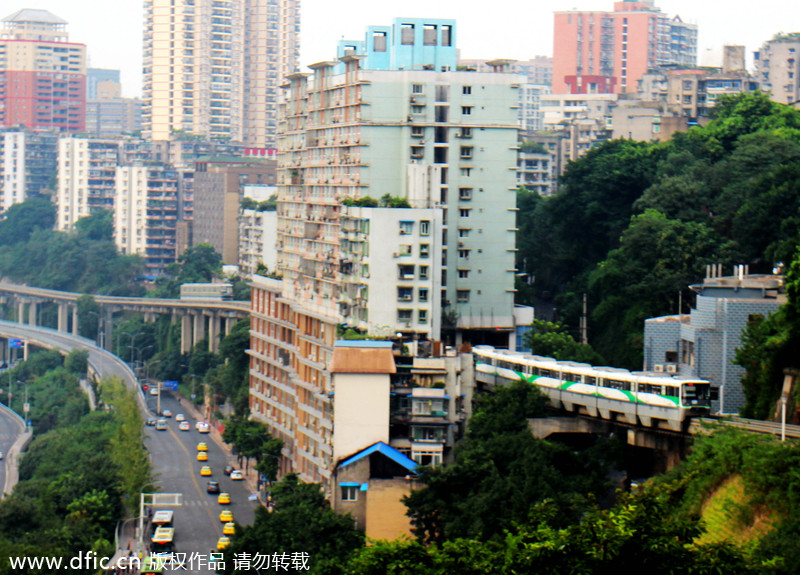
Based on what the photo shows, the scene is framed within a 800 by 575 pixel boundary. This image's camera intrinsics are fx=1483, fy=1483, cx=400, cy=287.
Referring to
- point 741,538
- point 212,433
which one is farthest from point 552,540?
point 212,433

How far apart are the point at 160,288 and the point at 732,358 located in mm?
85015

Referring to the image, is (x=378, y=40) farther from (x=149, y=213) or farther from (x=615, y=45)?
(x=615, y=45)

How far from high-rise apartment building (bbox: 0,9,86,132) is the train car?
77071 mm

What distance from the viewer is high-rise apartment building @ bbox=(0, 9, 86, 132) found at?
580 feet

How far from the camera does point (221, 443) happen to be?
253ft

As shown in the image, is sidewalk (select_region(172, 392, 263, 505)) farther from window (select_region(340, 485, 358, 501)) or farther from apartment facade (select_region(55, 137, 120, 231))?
apartment facade (select_region(55, 137, 120, 231))

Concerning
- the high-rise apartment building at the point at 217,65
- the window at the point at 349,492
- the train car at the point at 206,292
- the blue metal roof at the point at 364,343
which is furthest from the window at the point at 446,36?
the high-rise apartment building at the point at 217,65

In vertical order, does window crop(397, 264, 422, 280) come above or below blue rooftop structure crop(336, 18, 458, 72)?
below

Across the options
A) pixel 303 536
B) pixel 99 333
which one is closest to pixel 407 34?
pixel 303 536

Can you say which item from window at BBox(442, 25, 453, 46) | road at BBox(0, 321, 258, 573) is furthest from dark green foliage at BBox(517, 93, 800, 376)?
road at BBox(0, 321, 258, 573)

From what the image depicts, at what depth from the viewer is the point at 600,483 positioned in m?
41.8

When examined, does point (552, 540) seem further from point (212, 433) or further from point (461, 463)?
point (212, 433)

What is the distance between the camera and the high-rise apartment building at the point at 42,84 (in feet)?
580

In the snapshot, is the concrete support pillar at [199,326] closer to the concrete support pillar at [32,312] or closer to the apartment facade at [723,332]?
the concrete support pillar at [32,312]
